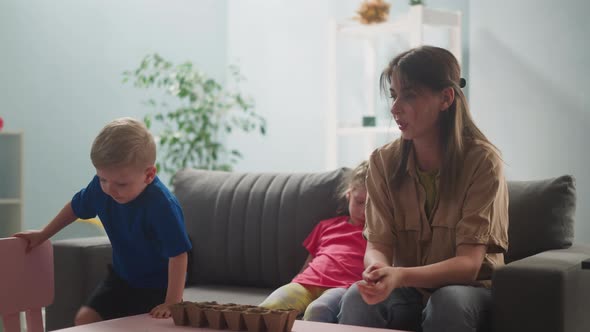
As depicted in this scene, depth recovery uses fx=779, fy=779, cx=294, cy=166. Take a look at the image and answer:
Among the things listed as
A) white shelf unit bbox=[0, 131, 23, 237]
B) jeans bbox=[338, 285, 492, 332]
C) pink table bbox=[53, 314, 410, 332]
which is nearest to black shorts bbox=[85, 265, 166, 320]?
pink table bbox=[53, 314, 410, 332]

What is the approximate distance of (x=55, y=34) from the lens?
468 centimetres

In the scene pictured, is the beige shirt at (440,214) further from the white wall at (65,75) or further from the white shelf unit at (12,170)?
the white wall at (65,75)

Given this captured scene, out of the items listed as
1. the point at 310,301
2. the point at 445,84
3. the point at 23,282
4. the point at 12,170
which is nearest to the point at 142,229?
the point at 23,282

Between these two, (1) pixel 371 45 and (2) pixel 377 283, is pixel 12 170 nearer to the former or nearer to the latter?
(1) pixel 371 45

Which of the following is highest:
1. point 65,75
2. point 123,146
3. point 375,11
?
point 375,11

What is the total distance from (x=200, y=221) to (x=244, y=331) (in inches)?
57.2

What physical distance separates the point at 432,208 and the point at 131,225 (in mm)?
807

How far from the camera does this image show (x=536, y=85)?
380 cm

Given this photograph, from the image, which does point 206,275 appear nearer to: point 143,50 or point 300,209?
point 300,209

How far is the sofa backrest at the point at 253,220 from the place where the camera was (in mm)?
2859

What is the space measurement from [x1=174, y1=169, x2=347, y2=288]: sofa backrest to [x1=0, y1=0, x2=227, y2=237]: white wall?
174cm

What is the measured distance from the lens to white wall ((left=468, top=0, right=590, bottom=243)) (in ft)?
12.0

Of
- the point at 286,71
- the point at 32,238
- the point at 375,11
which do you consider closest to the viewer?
the point at 32,238

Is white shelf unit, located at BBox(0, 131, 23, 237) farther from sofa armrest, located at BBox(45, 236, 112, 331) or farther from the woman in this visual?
the woman
